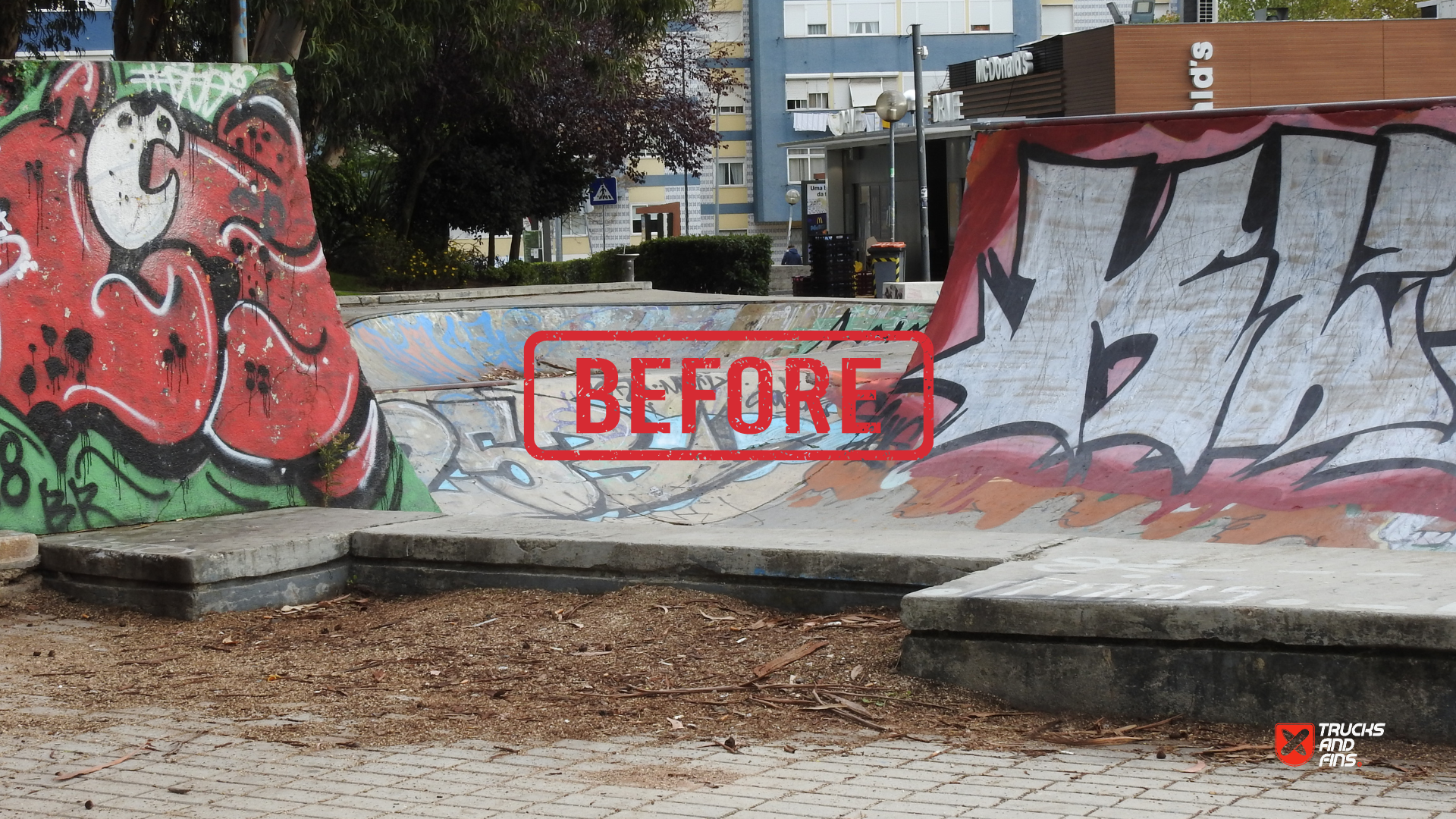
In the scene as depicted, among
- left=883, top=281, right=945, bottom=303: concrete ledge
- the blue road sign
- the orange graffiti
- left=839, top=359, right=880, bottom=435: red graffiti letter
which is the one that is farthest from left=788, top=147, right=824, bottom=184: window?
the orange graffiti

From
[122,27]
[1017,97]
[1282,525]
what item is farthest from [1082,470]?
[1017,97]

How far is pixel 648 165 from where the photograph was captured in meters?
63.0

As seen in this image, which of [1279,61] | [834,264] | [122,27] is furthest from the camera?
[834,264]

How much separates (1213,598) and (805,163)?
179 ft

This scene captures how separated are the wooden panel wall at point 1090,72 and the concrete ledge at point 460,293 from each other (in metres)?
7.99

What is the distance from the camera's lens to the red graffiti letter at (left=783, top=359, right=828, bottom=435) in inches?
430

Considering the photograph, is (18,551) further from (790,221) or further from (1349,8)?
(790,221)

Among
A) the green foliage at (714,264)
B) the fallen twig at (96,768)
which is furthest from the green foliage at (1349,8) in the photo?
the fallen twig at (96,768)

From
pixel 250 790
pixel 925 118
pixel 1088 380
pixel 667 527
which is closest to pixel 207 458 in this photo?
pixel 667 527

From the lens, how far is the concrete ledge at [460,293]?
19.2 meters

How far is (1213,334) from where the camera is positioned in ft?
26.7

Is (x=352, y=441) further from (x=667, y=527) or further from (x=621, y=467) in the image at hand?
(x=621, y=467)

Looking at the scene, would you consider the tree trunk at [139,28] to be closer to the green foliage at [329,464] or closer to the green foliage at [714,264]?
the green foliage at [329,464]

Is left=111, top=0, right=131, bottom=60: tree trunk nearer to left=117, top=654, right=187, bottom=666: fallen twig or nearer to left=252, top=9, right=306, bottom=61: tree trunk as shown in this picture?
left=252, top=9, right=306, bottom=61: tree trunk
